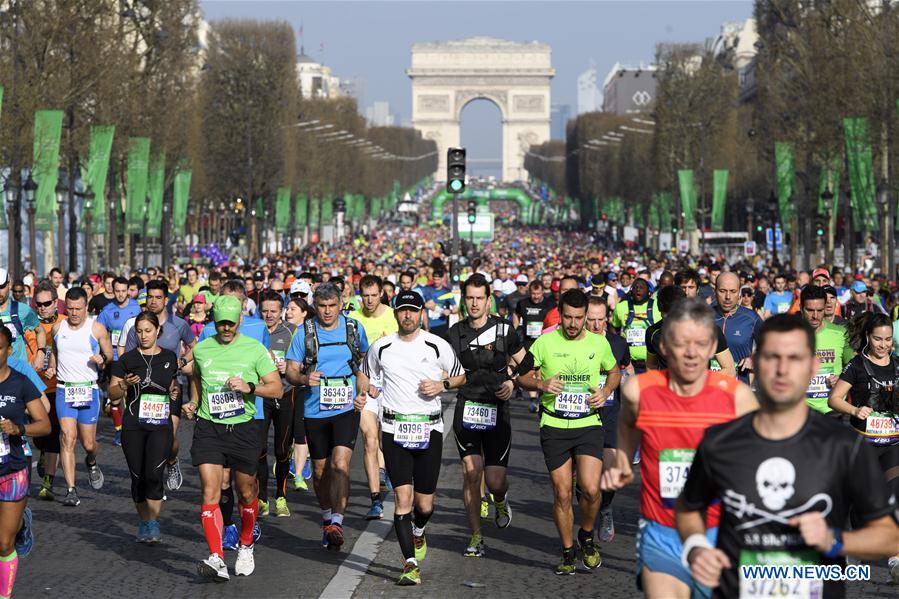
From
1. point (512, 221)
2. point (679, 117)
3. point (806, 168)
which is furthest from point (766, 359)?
point (512, 221)

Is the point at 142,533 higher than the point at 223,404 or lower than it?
lower

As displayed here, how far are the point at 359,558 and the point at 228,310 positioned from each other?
1.74 m

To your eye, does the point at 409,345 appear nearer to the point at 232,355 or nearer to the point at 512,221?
the point at 232,355

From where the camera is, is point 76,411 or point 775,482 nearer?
point 775,482

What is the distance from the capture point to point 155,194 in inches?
1938

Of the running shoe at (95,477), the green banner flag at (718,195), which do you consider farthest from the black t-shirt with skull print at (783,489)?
the green banner flag at (718,195)

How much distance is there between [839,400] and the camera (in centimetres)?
986

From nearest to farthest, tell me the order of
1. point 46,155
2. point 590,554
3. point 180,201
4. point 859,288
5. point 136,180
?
point 590,554 < point 859,288 < point 46,155 < point 136,180 < point 180,201

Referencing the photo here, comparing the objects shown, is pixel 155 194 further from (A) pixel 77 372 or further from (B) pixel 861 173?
(A) pixel 77 372

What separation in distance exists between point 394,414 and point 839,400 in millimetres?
2454

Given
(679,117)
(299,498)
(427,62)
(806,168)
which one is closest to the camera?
(299,498)

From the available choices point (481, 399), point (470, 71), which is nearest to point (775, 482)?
point (481, 399)

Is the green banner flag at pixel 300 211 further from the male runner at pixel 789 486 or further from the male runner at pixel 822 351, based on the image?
the male runner at pixel 789 486

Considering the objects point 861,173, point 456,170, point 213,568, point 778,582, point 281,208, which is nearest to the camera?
point 778,582
